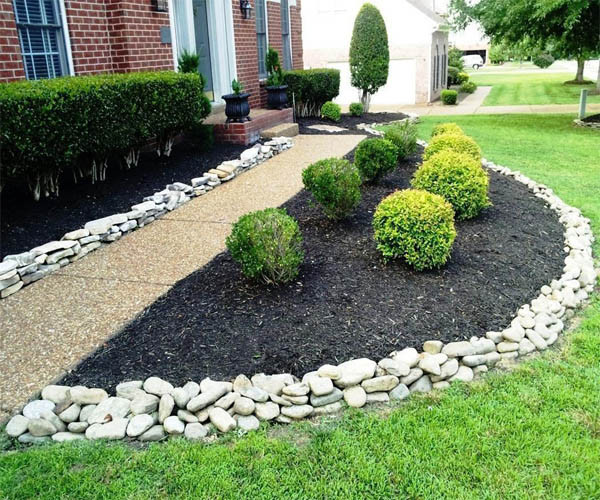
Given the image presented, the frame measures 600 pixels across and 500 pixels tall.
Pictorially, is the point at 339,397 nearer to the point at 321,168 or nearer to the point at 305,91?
the point at 321,168

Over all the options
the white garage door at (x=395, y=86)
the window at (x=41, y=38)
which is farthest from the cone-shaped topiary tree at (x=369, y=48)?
the window at (x=41, y=38)

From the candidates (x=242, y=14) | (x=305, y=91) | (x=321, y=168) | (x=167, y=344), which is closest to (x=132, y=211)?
(x=321, y=168)

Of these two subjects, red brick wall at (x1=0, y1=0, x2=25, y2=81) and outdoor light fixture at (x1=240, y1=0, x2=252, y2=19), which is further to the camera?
outdoor light fixture at (x1=240, y1=0, x2=252, y2=19)

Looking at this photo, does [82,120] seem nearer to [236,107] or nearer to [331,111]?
[236,107]

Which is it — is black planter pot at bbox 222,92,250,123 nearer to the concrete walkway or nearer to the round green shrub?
the concrete walkway

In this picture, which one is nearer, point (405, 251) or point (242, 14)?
point (405, 251)

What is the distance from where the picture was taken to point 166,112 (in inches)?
303

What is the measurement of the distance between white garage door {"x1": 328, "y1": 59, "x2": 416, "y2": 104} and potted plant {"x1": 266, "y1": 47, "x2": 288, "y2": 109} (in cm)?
1125

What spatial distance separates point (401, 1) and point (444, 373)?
22.6 metres

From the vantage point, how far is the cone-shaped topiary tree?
58.2 feet

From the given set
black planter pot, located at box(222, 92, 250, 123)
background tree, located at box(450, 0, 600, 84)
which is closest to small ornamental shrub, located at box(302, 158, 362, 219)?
black planter pot, located at box(222, 92, 250, 123)

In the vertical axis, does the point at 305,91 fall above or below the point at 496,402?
above

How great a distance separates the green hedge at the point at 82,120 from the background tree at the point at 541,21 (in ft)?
26.6

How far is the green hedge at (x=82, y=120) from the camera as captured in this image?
530 cm
